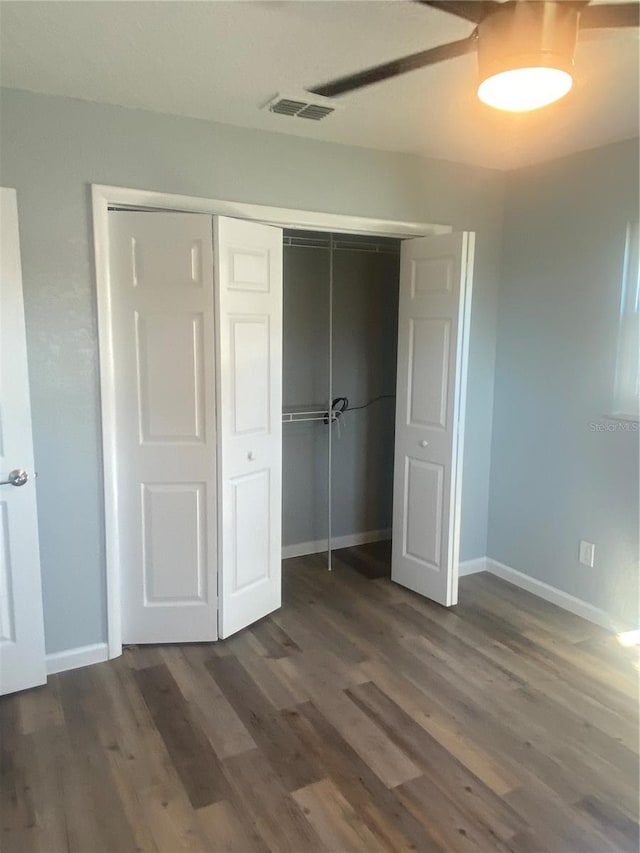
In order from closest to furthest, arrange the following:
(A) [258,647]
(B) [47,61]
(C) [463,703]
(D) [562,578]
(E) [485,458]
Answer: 1. (B) [47,61]
2. (C) [463,703]
3. (A) [258,647]
4. (D) [562,578]
5. (E) [485,458]

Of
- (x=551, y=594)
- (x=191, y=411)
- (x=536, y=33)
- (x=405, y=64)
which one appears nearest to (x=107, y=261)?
(x=191, y=411)

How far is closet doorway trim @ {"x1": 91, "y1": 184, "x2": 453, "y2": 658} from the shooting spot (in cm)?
266

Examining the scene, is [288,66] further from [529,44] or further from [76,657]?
[76,657]

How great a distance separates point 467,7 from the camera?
4.77 ft

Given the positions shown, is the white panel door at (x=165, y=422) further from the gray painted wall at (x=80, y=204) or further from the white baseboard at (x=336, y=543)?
the white baseboard at (x=336, y=543)

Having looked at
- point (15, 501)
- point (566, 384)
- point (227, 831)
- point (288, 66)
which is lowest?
point (227, 831)

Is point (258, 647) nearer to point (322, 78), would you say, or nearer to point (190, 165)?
point (190, 165)

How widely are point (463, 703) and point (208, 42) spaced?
2707 mm

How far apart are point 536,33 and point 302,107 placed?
137 cm

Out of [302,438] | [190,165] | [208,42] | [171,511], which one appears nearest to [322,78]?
[208,42]

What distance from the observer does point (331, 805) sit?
2070 mm

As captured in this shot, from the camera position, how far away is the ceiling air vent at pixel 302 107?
2557 mm

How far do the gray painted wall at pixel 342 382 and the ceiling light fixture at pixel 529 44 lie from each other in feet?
8.23

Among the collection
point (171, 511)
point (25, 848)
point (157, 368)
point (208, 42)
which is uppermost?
point (208, 42)
